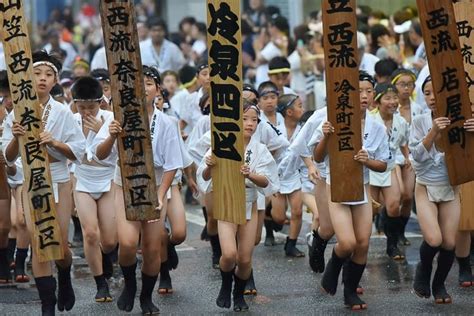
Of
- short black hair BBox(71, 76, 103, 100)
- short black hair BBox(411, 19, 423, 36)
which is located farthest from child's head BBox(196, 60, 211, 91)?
short black hair BBox(71, 76, 103, 100)

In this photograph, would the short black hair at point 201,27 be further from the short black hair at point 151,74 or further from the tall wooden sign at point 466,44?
the tall wooden sign at point 466,44

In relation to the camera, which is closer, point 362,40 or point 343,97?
point 343,97

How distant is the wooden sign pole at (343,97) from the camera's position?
11.3 meters

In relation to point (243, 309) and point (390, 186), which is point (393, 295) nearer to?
point (243, 309)

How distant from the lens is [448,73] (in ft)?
36.9

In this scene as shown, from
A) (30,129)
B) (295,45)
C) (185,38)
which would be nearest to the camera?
(30,129)

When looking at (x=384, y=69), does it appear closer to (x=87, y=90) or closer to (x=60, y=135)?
(x=87, y=90)

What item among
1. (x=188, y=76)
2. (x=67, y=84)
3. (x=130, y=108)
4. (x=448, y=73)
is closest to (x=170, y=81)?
(x=188, y=76)

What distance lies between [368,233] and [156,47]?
37.0 feet

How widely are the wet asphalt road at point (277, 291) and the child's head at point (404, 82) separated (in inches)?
70.3

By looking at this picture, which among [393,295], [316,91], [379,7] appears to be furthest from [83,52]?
[393,295]

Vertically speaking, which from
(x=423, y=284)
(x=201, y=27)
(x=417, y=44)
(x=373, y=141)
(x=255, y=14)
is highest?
(x=255, y=14)

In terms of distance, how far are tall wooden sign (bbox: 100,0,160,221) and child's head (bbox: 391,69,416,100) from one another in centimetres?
561

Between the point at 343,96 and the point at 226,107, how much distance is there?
3.12 ft
